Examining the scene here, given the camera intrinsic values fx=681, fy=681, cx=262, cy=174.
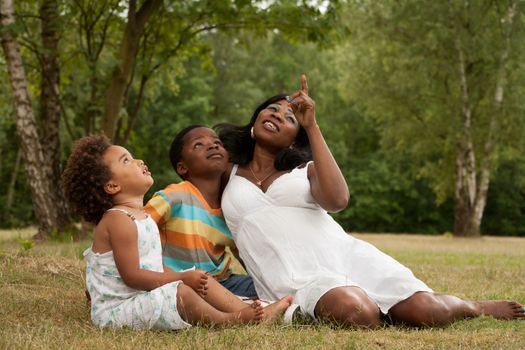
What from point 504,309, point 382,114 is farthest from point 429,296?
point 382,114

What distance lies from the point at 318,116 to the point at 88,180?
3554cm

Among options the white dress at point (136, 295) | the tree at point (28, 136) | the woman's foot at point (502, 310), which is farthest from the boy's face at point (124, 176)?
the tree at point (28, 136)

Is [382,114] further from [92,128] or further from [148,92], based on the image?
[92,128]

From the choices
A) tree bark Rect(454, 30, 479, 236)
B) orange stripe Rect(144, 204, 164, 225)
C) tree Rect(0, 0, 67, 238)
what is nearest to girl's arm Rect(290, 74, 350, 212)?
orange stripe Rect(144, 204, 164, 225)

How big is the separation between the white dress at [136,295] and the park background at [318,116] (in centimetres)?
14

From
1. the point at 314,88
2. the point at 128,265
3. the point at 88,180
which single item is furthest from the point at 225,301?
the point at 314,88

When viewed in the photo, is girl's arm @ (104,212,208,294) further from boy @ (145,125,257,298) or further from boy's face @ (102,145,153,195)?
boy @ (145,125,257,298)

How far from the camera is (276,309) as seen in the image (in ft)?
12.6

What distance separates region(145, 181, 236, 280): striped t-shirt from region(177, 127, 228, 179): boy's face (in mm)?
132

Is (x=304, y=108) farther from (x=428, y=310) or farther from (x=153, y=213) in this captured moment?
(x=428, y=310)

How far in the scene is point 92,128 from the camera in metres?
12.4

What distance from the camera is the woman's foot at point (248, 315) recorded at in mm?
3717

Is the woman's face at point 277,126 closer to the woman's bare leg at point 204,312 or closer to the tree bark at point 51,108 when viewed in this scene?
the woman's bare leg at point 204,312

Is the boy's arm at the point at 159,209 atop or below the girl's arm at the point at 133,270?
atop
